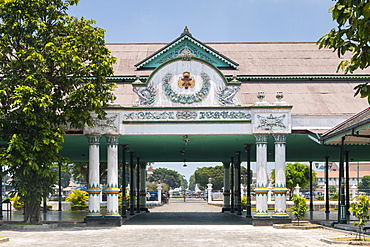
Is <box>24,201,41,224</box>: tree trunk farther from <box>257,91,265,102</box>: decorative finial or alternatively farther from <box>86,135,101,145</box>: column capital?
<box>257,91,265,102</box>: decorative finial

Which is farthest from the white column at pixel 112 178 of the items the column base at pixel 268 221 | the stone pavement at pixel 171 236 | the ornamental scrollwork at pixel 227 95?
the column base at pixel 268 221

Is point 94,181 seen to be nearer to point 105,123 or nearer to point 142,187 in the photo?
point 105,123

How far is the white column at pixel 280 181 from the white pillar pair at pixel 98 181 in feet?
25.5

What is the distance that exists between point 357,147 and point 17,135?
1842 cm

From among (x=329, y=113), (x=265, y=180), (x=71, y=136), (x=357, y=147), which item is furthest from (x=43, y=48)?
(x=357, y=147)

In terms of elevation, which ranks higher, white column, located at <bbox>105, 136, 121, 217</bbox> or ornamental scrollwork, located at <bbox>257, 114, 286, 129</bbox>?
ornamental scrollwork, located at <bbox>257, 114, 286, 129</bbox>

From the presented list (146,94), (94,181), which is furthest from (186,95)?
(94,181)

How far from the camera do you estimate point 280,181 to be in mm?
26906

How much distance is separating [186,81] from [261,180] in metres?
6.16

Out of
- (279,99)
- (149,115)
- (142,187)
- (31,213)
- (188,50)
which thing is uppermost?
(188,50)

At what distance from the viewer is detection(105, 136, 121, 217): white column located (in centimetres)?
2678

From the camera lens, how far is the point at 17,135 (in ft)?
81.9

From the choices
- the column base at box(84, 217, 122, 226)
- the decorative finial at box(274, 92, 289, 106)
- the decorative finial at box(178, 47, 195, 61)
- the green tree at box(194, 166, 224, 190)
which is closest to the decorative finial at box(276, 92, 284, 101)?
the decorative finial at box(274, 92, 289, 106)

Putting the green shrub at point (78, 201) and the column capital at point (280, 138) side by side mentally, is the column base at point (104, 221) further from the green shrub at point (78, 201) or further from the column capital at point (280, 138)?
the green shrub at point (78, 201)
